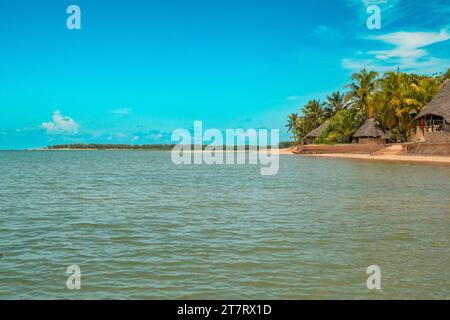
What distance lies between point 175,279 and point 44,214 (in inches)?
249

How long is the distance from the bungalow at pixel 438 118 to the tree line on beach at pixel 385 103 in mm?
2637

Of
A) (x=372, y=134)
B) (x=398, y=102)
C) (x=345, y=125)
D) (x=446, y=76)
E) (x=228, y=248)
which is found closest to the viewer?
(x=228, y=248)

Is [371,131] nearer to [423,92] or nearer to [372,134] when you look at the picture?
[372,134]

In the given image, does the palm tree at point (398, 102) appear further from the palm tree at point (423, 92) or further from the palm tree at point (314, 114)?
the palm tree at point (314, 114)

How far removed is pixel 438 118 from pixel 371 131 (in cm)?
1161

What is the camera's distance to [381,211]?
1009cm

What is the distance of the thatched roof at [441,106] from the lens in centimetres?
3472

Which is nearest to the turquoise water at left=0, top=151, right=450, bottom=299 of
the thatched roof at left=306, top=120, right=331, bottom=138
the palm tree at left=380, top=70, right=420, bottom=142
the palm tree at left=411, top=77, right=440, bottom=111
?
the palm tree at left=380, top=70, right=420, bottom=142

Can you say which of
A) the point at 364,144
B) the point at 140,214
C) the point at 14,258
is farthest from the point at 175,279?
the point at 364,144

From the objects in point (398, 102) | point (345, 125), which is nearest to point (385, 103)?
point (398, 102)

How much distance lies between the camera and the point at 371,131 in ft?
161

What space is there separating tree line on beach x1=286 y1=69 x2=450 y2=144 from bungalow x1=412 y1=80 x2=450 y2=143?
2637mm

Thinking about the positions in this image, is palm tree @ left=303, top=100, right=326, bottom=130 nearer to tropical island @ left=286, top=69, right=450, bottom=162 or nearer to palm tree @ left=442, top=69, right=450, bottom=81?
tropical island @ left=286, top=69, right=450, bottom=162
